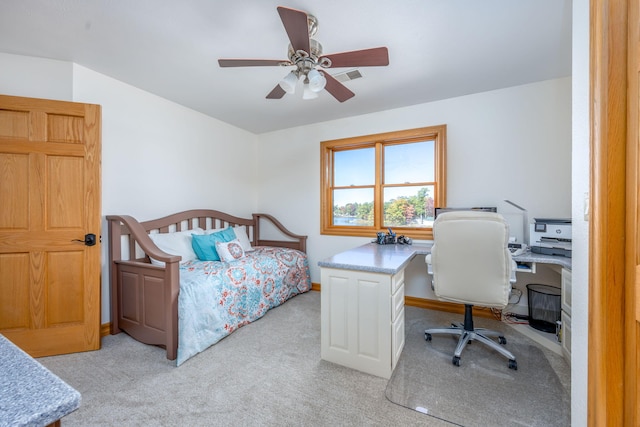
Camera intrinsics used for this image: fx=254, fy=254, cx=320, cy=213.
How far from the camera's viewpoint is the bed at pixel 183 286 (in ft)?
6.51

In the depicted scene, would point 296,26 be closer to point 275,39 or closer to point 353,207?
point 275,39

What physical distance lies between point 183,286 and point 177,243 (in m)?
0.93

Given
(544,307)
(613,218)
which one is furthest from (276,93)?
(544,307)

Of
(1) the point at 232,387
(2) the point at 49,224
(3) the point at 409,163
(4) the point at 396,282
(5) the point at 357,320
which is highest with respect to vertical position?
(3) the point at 409,163

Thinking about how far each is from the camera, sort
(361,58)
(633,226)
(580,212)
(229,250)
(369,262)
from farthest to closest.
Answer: (229,250), (369,262), (361,58), (580,212), (633,226)

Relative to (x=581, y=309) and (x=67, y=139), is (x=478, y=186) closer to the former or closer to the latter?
(x=581, y=309)

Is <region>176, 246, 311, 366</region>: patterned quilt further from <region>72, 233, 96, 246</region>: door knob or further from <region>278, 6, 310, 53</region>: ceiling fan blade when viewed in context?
<region>278, 6, 310, 53</region>: ceiling fan blade

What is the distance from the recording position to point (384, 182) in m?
3.45

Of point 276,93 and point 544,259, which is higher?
point 276,93

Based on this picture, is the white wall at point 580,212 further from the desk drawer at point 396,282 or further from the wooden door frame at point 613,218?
the desk drawer at point 396,282

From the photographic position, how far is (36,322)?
1977mm

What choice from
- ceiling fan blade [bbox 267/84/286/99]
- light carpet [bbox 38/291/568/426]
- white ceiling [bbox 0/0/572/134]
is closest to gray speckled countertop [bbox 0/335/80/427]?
light carpet [bbox 38/291/568/426]

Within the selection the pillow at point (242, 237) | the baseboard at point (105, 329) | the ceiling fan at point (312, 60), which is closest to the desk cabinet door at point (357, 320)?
the ceiling fan at point (312, 60)

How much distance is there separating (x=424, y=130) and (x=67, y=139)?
11.5 ft
